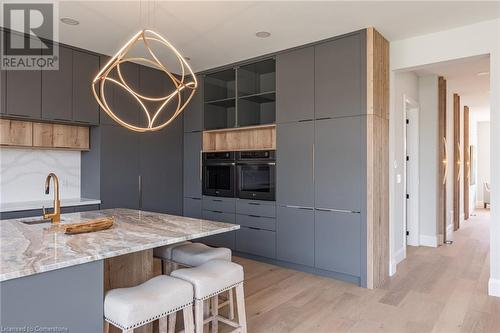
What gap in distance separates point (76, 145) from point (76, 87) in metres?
0.73

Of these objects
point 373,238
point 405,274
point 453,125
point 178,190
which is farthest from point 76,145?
point 453,125

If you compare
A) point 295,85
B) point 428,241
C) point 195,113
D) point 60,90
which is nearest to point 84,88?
point 60,90

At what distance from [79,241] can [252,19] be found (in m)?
2.48

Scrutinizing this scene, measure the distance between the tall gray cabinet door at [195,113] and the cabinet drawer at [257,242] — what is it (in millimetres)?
1704

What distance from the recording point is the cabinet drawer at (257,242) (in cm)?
421

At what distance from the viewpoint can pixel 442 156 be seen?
5293 mm

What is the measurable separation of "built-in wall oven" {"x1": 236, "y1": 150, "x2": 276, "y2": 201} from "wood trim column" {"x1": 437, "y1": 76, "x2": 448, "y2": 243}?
9.39 feet

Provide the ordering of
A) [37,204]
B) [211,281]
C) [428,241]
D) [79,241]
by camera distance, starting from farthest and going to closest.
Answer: [428,241], [37,204], [211,281], [79,241]

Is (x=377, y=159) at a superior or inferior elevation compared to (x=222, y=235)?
superior

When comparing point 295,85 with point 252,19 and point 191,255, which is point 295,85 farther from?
point 191,255

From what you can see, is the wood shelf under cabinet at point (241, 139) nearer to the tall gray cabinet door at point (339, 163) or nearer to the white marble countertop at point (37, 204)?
the tall gray cabinet door at point (339, 163)

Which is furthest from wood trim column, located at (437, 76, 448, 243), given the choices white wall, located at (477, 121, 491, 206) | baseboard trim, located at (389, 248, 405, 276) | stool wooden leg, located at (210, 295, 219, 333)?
white wall, located at (477, 121, 491, 206)

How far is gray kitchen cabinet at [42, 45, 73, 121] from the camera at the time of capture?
12.3 feet

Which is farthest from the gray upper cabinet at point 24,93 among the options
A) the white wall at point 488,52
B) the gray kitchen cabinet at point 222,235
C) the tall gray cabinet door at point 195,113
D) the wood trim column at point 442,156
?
the wood trim column at point 442,156
